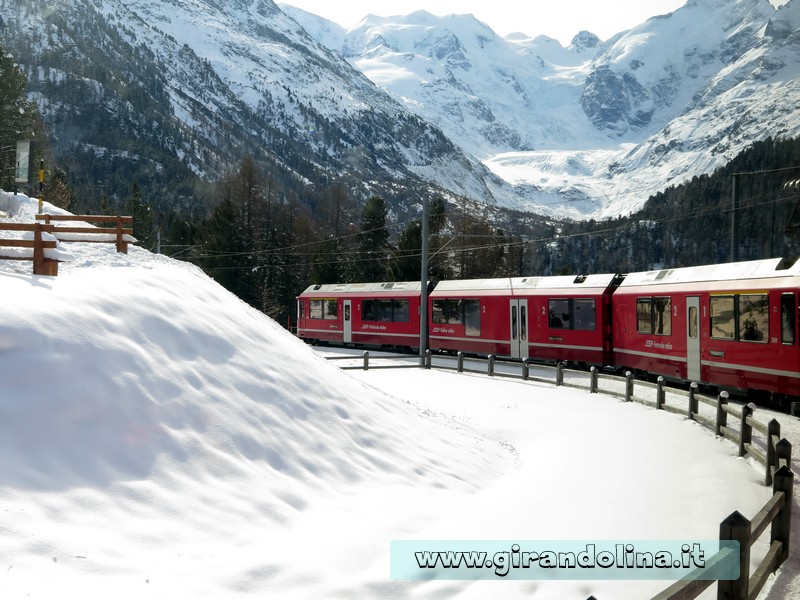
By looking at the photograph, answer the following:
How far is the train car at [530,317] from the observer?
25953 mm

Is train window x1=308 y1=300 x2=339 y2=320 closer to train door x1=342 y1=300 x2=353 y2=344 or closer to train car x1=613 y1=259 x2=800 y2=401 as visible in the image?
train door x1=342 y1=300 x2=353 y2=344

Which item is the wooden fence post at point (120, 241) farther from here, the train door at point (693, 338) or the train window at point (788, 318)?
the train window at point (788, 318)

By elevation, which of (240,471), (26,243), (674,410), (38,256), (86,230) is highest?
(86,230)

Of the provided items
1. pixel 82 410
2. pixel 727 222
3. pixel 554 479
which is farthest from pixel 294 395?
pixel 727 222

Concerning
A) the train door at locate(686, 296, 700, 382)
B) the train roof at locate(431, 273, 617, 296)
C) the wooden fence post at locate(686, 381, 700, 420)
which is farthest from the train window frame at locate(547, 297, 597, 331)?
the wooden fence post at locate(686, 381, 700, 420)

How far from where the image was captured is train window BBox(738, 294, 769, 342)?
16906 mm

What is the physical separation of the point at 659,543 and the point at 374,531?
3123 millimetres

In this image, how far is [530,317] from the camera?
2847 cm

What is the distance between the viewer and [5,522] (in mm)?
5719

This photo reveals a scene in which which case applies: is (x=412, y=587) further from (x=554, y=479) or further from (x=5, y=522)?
(x=554, y=479)

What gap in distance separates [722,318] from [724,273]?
1309 millimetres

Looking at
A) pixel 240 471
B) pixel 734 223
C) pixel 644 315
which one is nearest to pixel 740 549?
pixel 240 471

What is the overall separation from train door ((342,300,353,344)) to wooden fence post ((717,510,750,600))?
34432 mm

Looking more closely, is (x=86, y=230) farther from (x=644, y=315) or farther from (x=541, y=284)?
(x=541, y=284)
